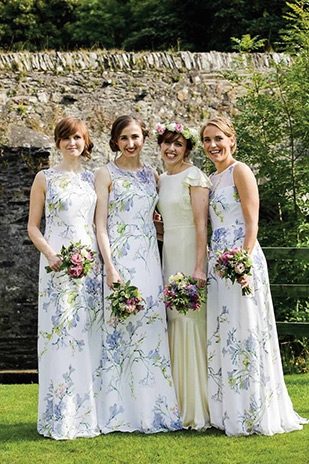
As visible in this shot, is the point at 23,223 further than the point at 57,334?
Yes

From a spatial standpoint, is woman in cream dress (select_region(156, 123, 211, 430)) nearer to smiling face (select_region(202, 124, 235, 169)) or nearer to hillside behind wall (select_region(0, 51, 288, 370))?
smiling face (select_region(202, 124, 235, 169))

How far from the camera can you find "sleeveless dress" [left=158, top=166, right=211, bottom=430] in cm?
471

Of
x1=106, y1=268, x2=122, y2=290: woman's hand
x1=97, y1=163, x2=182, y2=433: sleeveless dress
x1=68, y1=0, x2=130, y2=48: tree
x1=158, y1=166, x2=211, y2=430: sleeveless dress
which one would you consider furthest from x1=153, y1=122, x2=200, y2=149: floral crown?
x1=68, y1=0, x2=130, y2=48: tree

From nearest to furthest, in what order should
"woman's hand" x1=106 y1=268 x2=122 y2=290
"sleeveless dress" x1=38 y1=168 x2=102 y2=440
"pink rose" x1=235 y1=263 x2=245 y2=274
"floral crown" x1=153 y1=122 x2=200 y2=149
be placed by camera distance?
"pink rose" x1=235 y1=263 x2=245 y2=274
"sleeveless dress" x1=38 y1=168 x2=102 y2=440
"woman's hand" x1=106 y1=268 x2=122 y2=290
"floral crown" x1=153 y1=122 x2=200 y2=149

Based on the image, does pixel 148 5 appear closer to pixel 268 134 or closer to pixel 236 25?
pixel 236 25

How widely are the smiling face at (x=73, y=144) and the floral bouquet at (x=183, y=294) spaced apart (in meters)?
1.27

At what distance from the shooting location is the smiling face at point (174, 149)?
495 cm

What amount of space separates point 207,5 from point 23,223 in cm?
1215

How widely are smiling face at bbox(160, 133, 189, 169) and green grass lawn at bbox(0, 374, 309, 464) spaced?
2010 mm

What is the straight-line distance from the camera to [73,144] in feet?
16.2

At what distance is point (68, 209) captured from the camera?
4.84m

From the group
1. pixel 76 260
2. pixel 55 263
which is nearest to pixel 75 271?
pixel 76 260

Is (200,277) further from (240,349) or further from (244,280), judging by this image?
(240,349)

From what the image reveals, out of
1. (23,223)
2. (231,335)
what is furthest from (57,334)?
(23,223)
